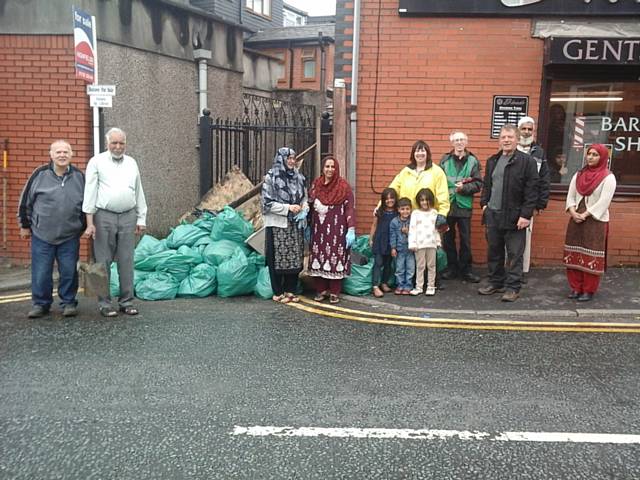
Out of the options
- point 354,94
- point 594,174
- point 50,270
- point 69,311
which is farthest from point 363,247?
point 50,270

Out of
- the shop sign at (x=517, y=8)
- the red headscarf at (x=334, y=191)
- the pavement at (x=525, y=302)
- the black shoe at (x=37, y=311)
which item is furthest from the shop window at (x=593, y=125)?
the black shoe at (x=37, y=311)

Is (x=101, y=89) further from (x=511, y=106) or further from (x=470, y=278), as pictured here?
(x=511, y=106)

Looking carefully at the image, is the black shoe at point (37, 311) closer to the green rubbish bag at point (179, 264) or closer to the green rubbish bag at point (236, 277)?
the green rubbish bag at point (179, 264)

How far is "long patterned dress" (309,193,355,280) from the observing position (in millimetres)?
6621

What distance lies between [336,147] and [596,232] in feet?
10.9

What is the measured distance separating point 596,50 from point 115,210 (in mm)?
6000

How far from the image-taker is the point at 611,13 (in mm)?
7719

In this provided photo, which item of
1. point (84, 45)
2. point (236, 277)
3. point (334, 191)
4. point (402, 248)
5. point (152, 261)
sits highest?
point (84, 45)

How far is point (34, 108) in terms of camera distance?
826 centimetres

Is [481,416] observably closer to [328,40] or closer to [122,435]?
[122,435]

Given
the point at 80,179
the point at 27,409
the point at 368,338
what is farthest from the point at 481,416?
the point at 80,179

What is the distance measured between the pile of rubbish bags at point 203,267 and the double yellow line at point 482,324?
1062 millimetres

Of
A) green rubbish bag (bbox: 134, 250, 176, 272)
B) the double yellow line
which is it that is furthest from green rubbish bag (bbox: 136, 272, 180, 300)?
the double yellow line

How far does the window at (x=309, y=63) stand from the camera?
26.7 m
